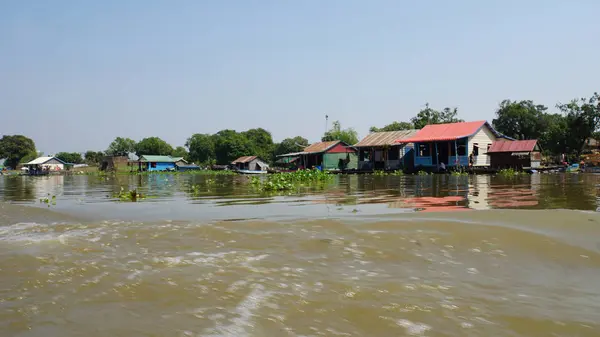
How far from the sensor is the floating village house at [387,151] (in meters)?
37.2

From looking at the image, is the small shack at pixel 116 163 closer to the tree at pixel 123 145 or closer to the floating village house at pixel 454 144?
the tree at pixel 123 145

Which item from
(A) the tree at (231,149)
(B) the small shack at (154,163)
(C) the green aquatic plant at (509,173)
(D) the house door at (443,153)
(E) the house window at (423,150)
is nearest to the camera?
(C) the green aquatic plant at (509,173)

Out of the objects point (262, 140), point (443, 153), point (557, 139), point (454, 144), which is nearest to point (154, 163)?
point (262, 140)

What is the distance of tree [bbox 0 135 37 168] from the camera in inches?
3778

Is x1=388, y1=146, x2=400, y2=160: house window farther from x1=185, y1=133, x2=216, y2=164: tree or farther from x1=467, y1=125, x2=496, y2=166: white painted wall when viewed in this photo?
x1=185, y1=133, x2=216, y2=164: tree

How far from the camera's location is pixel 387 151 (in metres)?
38.4

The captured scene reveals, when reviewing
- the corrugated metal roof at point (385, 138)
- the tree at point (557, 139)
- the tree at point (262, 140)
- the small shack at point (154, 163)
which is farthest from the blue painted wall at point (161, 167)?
the tree at point (557, 139)

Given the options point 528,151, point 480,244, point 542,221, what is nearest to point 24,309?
point 480,244

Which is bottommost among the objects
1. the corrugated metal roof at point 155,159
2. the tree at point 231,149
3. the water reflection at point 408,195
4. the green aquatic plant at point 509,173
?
the water reflection at point 408,195

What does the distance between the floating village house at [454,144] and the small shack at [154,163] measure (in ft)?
154

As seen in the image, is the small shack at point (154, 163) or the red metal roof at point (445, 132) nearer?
the red metal roof at point (445, 132)

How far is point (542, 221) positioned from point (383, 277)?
11.2ft

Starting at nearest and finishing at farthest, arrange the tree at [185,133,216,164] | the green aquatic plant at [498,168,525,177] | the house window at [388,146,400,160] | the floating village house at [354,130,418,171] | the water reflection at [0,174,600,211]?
the water reflection at [0,174,600,211] < the green aquatic plant at [498,168,525,177] < the floating village house at [354,130,418,171] < the house window at [388,146,400,160] < the tree at [185,133,216,164]

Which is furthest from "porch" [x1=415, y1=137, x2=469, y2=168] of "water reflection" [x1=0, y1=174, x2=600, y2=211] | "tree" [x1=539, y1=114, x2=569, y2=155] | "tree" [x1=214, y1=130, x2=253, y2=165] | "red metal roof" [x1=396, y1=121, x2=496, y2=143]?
"tree" [x1=214, y1=130, x2=253, y2=165]
